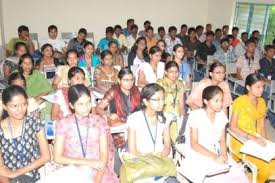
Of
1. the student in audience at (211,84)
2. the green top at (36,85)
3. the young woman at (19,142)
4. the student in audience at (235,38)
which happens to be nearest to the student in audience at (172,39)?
the student in audience at (235,38)

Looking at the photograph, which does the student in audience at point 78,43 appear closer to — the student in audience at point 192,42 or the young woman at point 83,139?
the student in audience at point 192,42

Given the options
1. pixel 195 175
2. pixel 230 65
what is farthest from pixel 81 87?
pixel 230 65

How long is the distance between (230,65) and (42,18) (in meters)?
5.15

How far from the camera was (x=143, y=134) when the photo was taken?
272cm

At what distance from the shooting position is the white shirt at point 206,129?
9.45ft

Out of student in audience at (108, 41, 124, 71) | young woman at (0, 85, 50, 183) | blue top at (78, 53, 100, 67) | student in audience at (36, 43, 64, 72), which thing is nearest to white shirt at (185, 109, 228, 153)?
young woman at (0, 85, 50, 183)

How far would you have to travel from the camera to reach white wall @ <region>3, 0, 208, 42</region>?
8430 millimetres

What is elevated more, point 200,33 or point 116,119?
point 200,33

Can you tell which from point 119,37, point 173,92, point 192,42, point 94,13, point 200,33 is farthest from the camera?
point 94,13

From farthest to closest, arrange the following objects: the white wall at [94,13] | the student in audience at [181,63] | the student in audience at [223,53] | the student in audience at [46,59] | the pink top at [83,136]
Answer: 1. the white wall at [94,13]
2. the student in audience at [223,53]
3. the student in audience at [46,59]
4. the student in audience at [181,63]
5. the pink top at [83,136]

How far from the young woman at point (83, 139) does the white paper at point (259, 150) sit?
3.89 ft

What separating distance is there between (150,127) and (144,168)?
44cm

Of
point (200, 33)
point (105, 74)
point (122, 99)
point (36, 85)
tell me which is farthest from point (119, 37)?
point (122, 99)

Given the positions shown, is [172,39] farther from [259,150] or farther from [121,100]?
[259,150]
